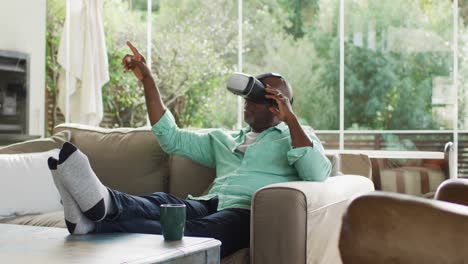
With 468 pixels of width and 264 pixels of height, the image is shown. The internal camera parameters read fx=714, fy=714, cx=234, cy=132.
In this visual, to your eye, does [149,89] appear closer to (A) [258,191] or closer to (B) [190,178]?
(B) [190,178]

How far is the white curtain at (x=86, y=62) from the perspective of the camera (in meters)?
6.18

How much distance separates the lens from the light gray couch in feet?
7.97

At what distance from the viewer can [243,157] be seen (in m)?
3.15

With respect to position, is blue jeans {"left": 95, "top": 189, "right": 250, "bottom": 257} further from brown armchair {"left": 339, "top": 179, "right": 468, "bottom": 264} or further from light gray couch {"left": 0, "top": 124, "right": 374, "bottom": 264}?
brown armchair {"left": 339, "top": 179, "right": 468, "bottom": 264}

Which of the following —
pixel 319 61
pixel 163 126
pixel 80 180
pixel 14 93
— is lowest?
pixel 80 180

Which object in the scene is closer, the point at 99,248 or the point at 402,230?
the point at 402,230

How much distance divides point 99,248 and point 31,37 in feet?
15.7

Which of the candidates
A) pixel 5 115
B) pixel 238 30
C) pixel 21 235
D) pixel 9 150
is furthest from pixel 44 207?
pixel 238 30

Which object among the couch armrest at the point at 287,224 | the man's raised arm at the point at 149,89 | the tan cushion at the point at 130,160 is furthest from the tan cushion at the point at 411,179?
the couch armrest at the point at 287,224

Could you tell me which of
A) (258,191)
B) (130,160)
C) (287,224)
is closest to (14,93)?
(130,160)

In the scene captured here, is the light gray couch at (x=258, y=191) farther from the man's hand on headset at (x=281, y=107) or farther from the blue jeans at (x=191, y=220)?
the man's hand on headset at (x=281, y=107)

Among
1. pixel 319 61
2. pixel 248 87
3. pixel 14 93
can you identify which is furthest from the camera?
pixel 14 93

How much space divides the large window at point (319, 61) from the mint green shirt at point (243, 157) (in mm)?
2448

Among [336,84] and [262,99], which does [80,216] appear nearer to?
[262,99]
